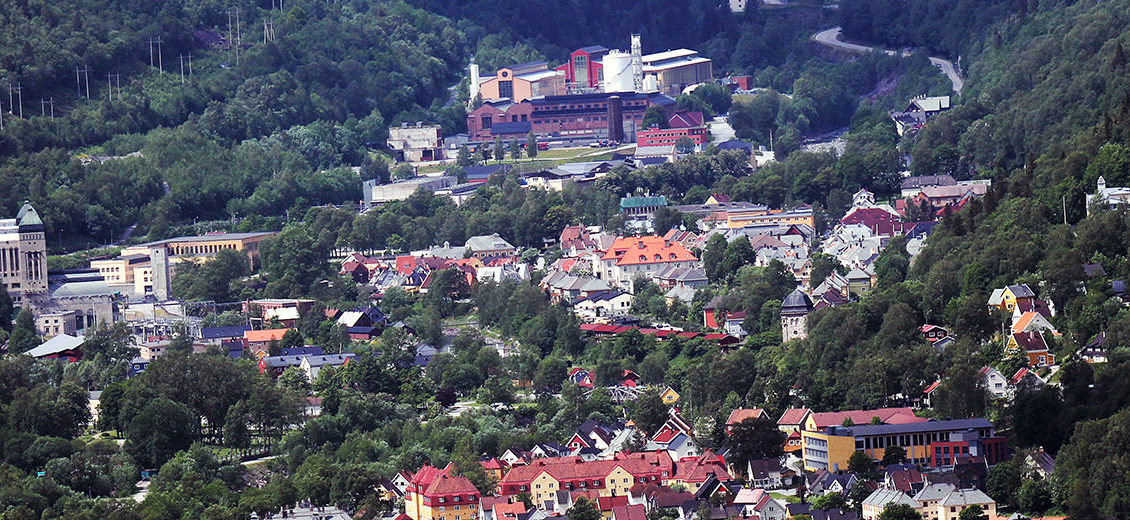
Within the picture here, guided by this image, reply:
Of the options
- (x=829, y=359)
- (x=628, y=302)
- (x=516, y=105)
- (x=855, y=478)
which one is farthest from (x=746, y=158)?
(x=855, y=478)

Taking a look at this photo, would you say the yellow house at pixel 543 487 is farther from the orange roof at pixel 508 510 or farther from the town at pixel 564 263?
the orange roof at pixel 508 510

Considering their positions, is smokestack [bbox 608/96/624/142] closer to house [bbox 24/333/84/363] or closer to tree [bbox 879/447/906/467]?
house [bbox 24/333/84/363]

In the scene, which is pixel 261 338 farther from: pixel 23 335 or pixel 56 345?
pixel 23 335

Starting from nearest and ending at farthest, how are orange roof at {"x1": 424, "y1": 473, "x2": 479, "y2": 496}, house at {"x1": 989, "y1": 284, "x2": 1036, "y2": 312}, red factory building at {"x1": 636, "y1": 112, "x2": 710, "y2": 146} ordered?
orange roof at {"x1": 424, "y1": 473, "x2": 479, "y2": 496} → house at {"x1": 989, "y1": 284, "x2": 1036, "y2": 312} → red factory building at {"x1": 636, "y1": 112, "x2": 710, "y2": 146}

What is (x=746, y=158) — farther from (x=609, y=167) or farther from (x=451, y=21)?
(x=451, y=21)

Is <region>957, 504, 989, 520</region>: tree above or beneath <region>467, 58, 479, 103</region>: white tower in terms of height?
beneath

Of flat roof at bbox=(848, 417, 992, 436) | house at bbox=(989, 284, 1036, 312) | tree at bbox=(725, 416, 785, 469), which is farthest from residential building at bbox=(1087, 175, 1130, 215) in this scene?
tree at bbox=(725, 416, 785, 469)

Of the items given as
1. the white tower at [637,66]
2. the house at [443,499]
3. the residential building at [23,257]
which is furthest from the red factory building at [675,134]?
the house at [443,499]
